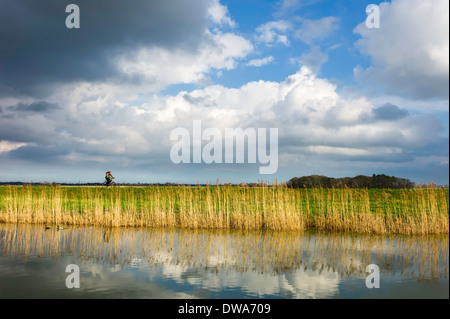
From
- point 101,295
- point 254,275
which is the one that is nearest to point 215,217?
point 254,275

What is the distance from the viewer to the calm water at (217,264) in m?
10.2

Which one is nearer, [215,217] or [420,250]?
[420,250]

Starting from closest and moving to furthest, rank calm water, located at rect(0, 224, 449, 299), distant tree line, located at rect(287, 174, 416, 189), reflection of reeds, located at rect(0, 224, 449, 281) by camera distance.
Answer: calm water, located at rect(0, 224, 449, 299) → reflection of reeds, located at rect(0, 224, 449, 281) → distant tree line, located at rect(287, 174, 416, 189)

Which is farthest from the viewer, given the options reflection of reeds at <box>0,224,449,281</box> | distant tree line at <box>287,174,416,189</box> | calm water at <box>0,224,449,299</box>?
distant tree line at <box>287,174,416,189</box>

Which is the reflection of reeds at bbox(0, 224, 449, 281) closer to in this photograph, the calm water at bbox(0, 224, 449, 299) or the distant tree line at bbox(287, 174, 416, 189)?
the calm water at bbox(0, 224, 449, 299)

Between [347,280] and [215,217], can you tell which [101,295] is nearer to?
[347,280]

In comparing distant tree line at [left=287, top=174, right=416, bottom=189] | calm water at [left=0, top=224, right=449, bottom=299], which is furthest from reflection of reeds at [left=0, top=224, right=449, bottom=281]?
distant tree line at [left=287, top=174, right=416, bottom=189]

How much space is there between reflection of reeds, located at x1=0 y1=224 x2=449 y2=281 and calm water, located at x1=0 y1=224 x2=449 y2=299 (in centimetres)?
Result: 4

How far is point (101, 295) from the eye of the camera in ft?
31.8

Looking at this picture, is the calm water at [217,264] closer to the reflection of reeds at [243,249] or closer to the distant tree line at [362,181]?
the reflection of reeds at [243,249]

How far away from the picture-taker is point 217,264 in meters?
13.0

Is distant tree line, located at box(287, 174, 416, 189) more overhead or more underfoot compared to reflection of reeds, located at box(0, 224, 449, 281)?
more overhead

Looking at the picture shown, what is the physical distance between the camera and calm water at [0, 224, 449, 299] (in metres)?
10.2
